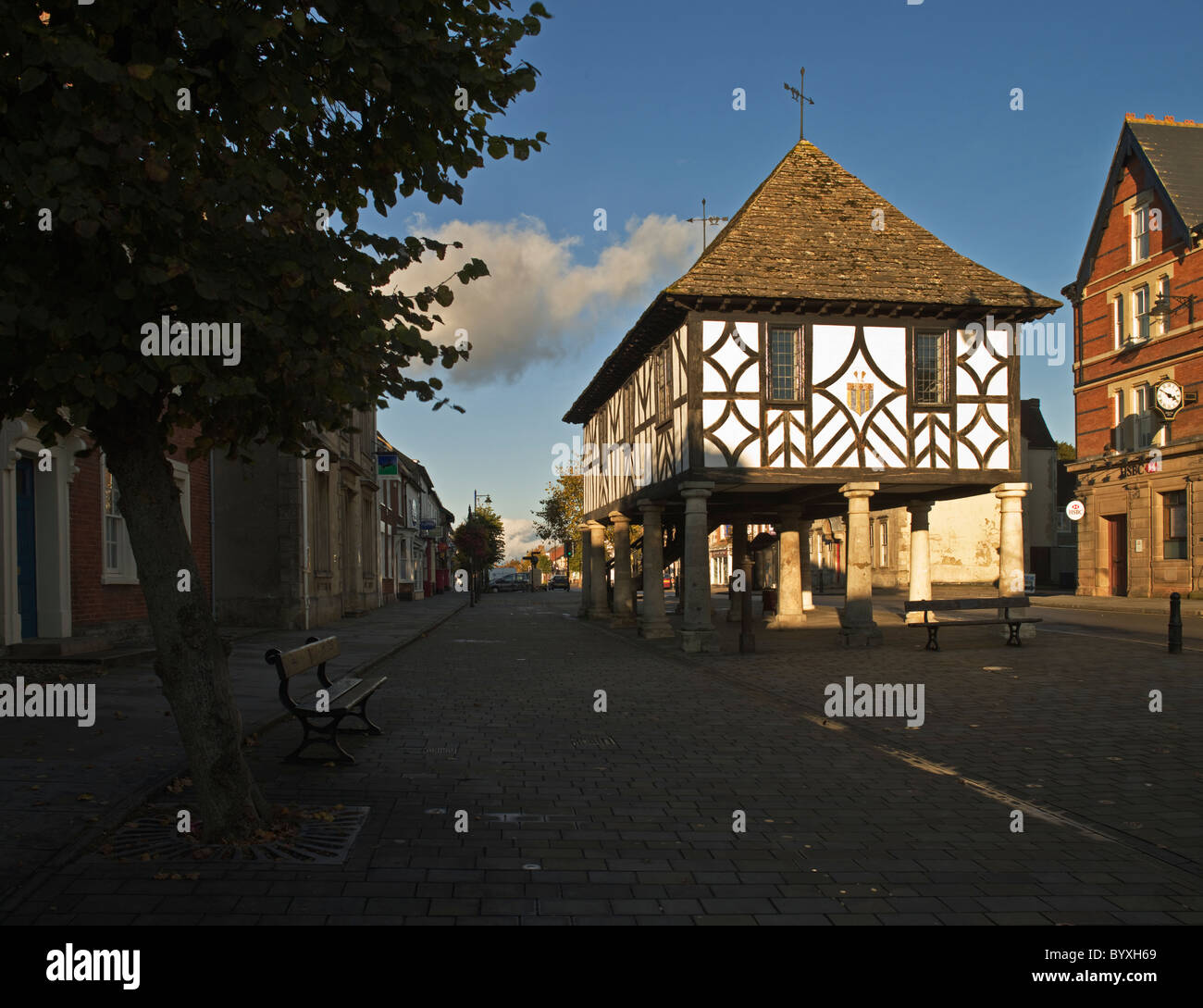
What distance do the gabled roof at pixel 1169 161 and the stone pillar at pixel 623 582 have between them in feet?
69.5

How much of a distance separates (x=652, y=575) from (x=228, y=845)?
17.4 metres

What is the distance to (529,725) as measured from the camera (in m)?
10.3

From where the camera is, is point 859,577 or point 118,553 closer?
point 118,553

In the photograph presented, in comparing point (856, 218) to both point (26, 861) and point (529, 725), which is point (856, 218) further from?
point (26, 861)

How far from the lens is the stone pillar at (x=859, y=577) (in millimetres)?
19312

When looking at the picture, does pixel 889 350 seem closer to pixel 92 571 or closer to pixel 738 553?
pixel 738 553

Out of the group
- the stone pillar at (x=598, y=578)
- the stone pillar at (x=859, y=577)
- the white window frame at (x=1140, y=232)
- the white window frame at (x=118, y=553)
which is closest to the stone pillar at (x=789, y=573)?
the stone pillar at (x=859, y=577)

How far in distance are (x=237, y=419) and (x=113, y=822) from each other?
254 cm

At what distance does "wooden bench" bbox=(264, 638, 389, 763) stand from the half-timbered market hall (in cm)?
1023

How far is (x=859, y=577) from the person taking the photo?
1942 cm

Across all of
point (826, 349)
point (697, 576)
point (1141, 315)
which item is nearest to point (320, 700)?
point (697, 576)

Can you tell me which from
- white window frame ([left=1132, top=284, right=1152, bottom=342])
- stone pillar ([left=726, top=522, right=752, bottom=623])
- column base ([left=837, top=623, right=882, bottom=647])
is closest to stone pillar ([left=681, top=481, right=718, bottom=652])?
column base ([left=837, top=623, right=882, bottom=647])

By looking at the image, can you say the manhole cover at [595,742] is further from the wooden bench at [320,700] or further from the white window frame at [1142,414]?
the white window frame at [1142,414]

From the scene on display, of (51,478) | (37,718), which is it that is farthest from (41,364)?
(51,478)
